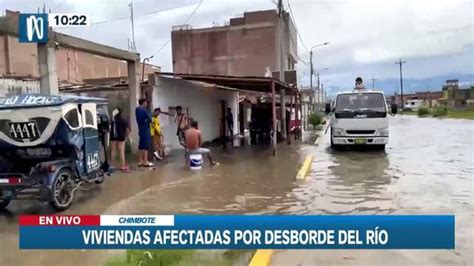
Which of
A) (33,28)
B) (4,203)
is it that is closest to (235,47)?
(33,28)

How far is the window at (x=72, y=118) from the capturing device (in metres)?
7.87

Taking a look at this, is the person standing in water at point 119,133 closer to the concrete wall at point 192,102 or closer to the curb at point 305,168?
the concrete wall at point 192,102

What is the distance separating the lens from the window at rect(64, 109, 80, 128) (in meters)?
7.87

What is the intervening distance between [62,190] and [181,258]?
3774 mm

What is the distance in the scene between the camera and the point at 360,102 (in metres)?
16.6

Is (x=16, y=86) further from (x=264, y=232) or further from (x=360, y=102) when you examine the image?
→ (x=264, y=232)

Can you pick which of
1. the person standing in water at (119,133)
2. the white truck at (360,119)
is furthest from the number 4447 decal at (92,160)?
the white truck at (360,119)

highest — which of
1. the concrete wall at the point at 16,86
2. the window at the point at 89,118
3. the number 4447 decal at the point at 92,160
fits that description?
the concrete wall at the point at 16,86

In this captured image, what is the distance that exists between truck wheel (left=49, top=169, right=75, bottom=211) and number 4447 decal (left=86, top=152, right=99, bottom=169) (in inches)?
22.3

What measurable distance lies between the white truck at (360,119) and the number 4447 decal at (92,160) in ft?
31.6

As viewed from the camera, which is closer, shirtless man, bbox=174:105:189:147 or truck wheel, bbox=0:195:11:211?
truck wheel, bbox=0:195:11:211

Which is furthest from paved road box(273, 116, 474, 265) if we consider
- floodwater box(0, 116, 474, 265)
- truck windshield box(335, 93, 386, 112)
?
truck windshield box(335, 93, 386, 112)

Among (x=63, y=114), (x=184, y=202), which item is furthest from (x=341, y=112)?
(x=63, y=114)

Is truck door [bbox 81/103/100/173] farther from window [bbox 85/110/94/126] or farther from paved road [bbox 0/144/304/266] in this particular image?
paved road [bbox 0/144/304/266]
